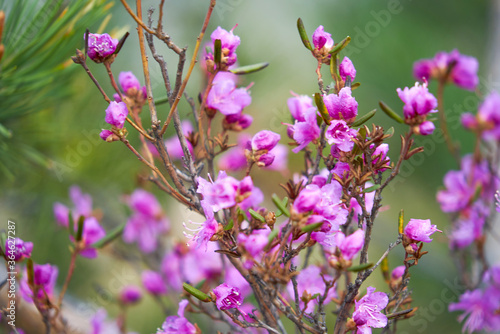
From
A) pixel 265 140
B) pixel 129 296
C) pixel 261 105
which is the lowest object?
pixel 129 296

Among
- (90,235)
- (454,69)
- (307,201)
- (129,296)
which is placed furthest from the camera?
(129,296)

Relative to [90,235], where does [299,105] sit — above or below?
above

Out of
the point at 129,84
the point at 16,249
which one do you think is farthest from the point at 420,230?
the point at 16,249

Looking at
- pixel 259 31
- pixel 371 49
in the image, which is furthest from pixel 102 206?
pixel 371 49

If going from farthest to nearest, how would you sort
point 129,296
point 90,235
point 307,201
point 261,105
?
point 261,105 < point 129,296 < point 90,235 < point 307,201

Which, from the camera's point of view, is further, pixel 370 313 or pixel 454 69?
pixel 454 69

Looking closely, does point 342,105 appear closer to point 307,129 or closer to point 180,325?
point 307,129

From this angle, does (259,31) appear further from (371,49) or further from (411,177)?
(411,177)
